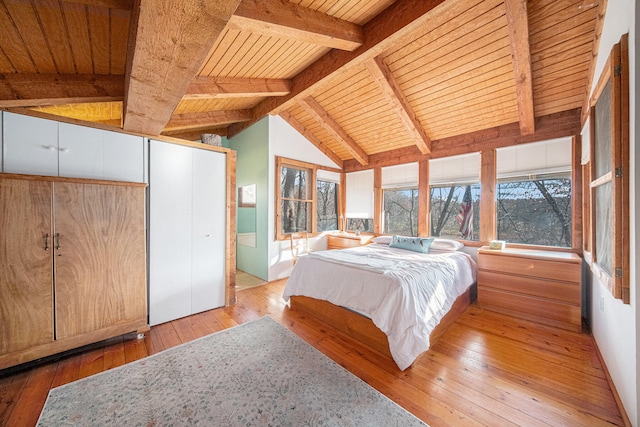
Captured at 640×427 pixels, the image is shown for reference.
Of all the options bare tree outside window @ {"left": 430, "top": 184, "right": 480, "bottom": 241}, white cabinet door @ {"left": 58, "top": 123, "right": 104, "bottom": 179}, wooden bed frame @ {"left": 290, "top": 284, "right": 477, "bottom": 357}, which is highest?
white cabinet door @ {"left": 58, "top": 123, "right": 104, "bottom": 179}

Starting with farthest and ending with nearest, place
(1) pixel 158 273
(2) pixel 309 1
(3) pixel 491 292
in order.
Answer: (3) pixel 491 292, (1) pixel 158 273, (2) pixel 309 1

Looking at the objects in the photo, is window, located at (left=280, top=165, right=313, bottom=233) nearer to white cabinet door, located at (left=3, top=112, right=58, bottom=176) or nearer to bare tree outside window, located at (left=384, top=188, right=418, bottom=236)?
bare tree outside window, located at (left=384, top=188, right=418, bottom=236)

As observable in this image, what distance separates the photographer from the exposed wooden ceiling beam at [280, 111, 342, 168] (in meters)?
4.57

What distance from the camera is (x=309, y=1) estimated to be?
2139mm

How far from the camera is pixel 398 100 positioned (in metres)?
3.36

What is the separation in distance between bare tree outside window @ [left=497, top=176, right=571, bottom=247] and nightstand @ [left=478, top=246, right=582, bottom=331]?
26cm

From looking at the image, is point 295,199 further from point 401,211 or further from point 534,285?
point 534,285

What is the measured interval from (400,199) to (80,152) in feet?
15.3

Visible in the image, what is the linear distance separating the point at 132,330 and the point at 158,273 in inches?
22.4

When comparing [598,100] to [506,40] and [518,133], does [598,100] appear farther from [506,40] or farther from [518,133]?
[518,133]

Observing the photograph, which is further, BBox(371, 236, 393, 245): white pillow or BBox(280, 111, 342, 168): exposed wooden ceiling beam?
BBox(280, 111, 342, 168): exposed wooden ceiling beam

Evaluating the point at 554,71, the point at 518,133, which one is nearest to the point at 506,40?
the point at 554,71

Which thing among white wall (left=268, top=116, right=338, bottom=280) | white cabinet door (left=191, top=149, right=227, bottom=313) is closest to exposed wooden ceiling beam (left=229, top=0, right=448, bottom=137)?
white wall (left=268, top=116, right=338, bottom=280)

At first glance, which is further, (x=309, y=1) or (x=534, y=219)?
(x=534, y=219)
